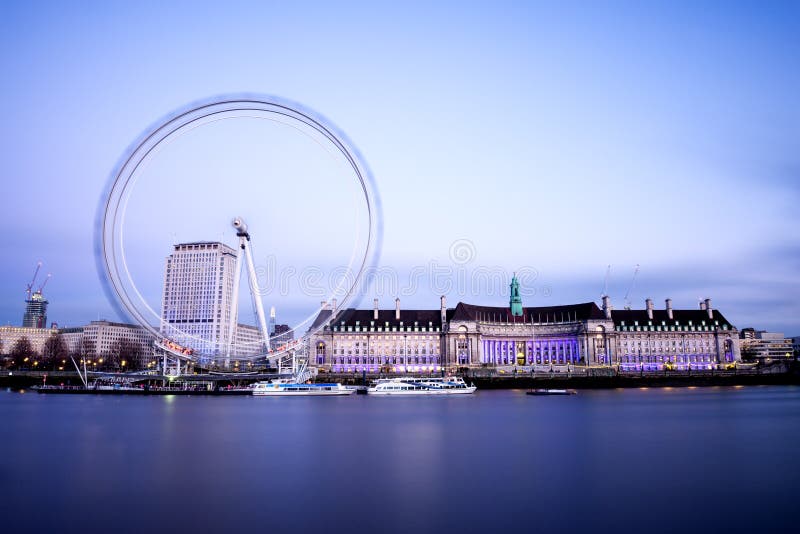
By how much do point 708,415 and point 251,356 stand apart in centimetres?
4563

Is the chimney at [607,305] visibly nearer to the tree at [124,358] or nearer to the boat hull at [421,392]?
the boat hull at [421,392]

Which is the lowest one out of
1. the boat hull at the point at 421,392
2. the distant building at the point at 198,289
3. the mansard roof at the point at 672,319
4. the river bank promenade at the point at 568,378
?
the boat hull at the point at 421,392

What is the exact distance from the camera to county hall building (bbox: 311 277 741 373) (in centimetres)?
13362

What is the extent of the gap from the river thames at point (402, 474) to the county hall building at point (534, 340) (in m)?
82.6

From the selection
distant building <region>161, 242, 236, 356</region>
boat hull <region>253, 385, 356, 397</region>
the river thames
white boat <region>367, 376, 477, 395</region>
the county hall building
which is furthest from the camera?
distant building <region>161, 242, 236, 356</region>

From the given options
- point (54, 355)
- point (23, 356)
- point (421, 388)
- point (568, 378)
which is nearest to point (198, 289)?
point (54, 355)

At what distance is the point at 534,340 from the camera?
142250 mm

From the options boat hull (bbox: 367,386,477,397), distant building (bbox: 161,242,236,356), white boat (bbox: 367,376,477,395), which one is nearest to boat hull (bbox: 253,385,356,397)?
boat hull (bbox: 367,386,477,397)

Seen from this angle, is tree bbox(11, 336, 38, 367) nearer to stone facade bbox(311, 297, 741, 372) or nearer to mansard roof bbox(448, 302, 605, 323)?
stone facade bbox(311, 297, 741, 372)

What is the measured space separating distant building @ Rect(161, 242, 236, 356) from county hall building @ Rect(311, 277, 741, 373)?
64.1 metres

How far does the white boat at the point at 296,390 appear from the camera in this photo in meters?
89.5

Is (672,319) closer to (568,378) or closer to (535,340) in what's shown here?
(535,340)

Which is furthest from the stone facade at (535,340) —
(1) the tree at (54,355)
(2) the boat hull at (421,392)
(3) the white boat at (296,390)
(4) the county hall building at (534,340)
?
(1) the tree at (54,355)

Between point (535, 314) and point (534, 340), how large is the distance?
838 cm
